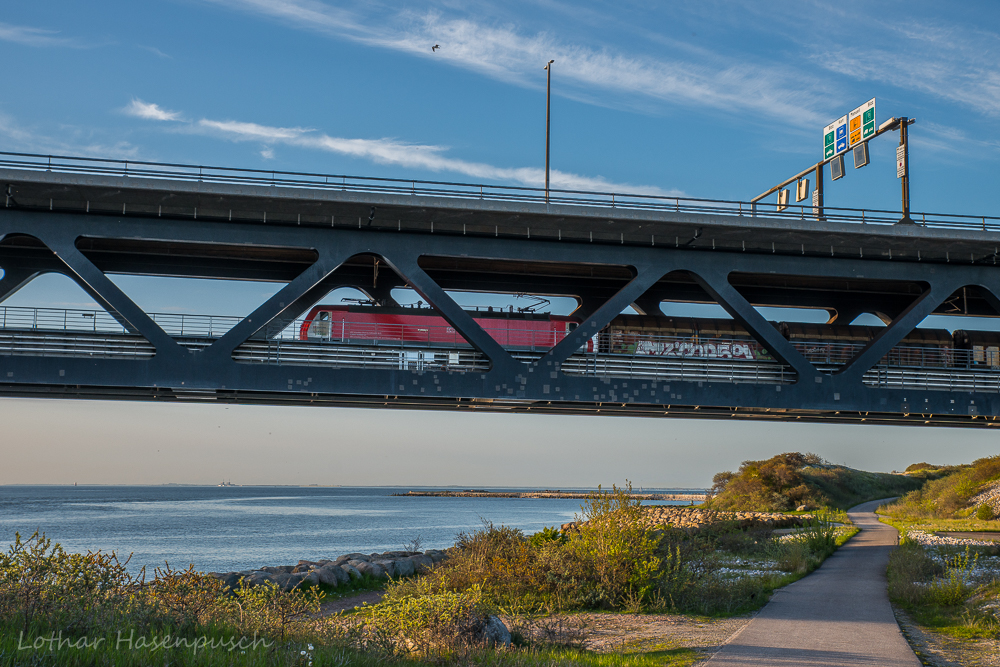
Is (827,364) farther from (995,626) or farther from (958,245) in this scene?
(995,626)

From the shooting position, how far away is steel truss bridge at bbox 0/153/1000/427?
23.6 m

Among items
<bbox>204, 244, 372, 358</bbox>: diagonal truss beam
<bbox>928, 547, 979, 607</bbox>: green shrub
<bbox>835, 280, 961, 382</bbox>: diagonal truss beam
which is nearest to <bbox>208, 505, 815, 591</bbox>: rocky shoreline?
<bbox>928, 547, 979, 607</bbox>: green shrub

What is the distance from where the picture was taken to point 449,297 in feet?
81.1

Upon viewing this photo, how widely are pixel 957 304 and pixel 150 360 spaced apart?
32932mm

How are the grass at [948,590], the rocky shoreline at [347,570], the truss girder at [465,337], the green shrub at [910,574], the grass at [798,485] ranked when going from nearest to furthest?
1. the grass at [948,590]
2. the green shrub at [910,574]
3. the rocky shoreline at [347,570]
4. the truss girder at [465,337]
5. the grass at [798,485]

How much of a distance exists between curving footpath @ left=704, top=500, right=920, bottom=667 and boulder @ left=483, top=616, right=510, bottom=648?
2805 mm

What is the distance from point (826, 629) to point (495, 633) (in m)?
5.64

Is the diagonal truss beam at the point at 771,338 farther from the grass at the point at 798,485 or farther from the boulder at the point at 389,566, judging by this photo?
the grass at the point at 798,485

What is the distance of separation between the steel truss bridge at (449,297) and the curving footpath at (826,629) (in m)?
8.46

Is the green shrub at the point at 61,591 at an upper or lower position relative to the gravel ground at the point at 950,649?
upper

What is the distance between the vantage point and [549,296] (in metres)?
33.9

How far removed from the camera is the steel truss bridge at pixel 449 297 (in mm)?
23594

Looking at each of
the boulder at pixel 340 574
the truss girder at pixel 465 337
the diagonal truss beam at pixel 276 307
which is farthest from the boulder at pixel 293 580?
the diagonal truss beam at pixel 276 307

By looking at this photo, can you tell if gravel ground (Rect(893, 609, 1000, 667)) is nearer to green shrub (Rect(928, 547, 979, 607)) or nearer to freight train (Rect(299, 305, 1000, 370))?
green shrub (Rect(928, 547, 979, 607))
